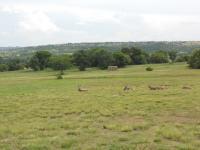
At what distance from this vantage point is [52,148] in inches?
399

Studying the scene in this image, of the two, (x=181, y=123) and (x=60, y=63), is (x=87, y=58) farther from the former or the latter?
(x=181, y=123)

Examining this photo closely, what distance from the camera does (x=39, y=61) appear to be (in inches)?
4434

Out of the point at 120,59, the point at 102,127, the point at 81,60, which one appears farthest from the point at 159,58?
the point at 102,127

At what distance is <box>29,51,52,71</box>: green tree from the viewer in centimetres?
10994

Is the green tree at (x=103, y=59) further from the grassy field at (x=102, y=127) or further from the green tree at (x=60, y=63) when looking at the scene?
the grassy field at (x=102, y=127)

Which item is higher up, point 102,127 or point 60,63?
point 102,127

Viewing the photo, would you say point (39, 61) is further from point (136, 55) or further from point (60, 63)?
point (136, 55)

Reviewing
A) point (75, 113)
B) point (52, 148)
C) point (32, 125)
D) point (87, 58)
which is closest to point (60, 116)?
point (75, 113)

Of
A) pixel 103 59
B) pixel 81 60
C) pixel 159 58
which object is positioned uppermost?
pixel 103 59

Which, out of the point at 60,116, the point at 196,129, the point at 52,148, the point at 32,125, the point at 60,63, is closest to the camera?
the point at 52,148

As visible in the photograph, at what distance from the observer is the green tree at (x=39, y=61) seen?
110 meters

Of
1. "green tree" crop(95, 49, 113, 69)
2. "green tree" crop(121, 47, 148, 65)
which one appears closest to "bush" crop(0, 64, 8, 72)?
"green tree" crop(95, 49, 113, 69)

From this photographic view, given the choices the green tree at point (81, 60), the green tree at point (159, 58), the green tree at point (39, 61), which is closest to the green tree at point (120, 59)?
the green tree at point (81, 60)

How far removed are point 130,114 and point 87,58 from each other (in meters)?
87.7
